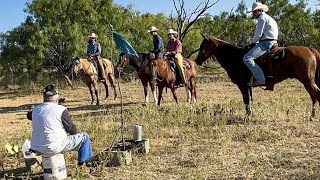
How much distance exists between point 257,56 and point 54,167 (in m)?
5.01

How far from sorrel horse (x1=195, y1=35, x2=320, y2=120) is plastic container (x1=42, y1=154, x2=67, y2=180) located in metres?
4.87

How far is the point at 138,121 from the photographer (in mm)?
10297

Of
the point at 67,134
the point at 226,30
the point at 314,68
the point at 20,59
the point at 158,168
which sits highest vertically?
the point at 226,30

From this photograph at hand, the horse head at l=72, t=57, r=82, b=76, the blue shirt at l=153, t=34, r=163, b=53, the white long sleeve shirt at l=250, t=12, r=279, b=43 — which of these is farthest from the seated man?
the horse head at l=72, t=57, r=82, b=76

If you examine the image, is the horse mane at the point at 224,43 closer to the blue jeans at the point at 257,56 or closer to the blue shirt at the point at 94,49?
the blue jeans at the point at 257,56

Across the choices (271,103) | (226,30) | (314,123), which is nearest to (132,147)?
(314,123)

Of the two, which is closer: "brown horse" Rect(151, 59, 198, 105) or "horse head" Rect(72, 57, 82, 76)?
"brown horse" Rect(151, 59, 198, 105)

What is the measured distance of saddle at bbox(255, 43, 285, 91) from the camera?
911cm

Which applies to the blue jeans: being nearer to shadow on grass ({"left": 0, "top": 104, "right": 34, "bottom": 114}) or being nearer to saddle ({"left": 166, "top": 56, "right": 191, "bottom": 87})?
saddle ({"left": 166, "top": 56, "right": 191, "bottom": 87})

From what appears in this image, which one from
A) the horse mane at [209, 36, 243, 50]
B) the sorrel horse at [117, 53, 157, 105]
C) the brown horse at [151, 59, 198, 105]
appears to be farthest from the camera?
the sorrel horse at [117, 53, 157, 105]

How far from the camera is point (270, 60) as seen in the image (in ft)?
30.3

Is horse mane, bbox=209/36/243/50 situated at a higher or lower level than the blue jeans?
higher

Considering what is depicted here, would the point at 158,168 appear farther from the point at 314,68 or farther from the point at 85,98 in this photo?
the point at 85,98

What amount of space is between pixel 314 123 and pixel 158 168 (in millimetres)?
3771
